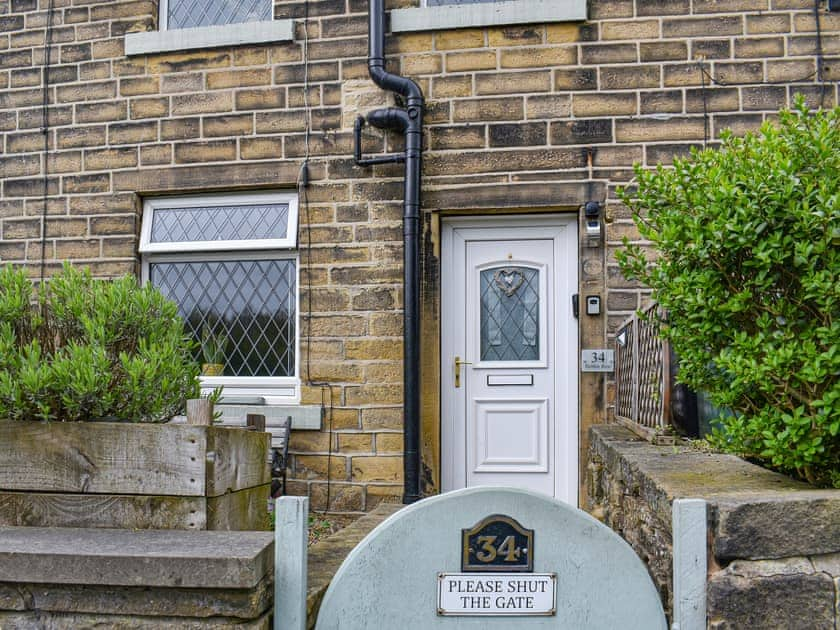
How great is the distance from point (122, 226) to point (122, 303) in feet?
13.5

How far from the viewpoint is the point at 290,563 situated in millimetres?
1822

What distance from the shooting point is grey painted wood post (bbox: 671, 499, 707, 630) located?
1.81m

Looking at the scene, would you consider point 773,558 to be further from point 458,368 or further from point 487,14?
point 487,14

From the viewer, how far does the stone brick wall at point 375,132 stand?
221 inches

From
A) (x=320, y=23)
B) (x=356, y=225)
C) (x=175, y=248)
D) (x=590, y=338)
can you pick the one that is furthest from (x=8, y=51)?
(x=590, y=338)

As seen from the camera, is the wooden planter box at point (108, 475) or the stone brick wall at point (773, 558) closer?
the stone brick wall at point (773, 558)

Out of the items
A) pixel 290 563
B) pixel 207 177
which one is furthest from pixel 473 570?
pixel 207 177

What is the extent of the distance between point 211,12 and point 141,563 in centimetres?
561

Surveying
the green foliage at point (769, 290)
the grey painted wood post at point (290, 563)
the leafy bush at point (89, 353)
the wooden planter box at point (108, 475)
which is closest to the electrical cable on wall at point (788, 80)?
the green foliage at point (769, 290)

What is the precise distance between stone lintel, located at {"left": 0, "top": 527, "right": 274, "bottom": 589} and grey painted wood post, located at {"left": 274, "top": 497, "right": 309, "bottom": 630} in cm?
4

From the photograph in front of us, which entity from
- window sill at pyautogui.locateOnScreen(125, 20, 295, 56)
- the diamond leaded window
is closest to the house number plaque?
window sill at pyautogui.locateOnScreen(125, 20, 295, 56)

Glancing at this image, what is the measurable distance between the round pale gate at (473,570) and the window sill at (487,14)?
15.5ft

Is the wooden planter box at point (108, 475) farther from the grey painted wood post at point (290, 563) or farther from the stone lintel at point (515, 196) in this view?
the stone lintel at point (515, 196)

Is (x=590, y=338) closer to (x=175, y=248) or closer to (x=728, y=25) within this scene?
(x=728, y=25)
